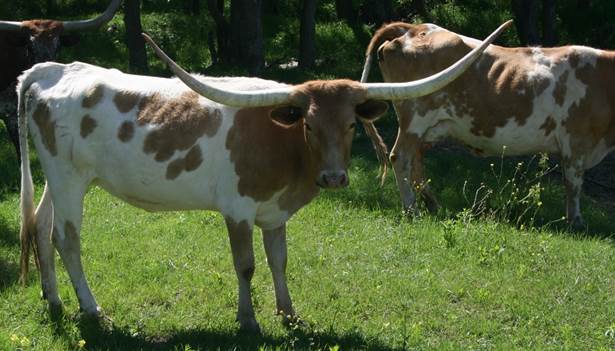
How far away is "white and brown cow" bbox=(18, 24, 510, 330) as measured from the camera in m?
6.74

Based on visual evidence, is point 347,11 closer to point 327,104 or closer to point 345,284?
point 345,284

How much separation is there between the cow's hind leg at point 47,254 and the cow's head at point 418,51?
15.5 feet

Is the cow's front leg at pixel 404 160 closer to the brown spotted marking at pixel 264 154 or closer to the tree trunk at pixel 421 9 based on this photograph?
the brown spotted marking at pixel 264 154

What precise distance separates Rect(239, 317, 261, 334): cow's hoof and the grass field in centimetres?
9

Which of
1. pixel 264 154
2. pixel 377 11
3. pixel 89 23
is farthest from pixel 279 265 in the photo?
pixel 377 11

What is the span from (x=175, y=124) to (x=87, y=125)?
26.2 inches

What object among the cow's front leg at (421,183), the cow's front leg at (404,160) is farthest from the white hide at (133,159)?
the cow's front leg at (421,183)

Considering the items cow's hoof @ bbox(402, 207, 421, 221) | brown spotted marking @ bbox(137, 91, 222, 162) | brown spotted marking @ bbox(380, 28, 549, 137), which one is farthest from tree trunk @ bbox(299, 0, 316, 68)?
brown spotted marking @ bbox(137, 91, 222, 162)

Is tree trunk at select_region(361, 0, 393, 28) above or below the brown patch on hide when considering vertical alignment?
below

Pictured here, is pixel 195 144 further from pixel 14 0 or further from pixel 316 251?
pixel 14 0

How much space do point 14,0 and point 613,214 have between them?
1924 cm

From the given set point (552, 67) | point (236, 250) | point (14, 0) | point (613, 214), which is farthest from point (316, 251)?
point (14, 0)

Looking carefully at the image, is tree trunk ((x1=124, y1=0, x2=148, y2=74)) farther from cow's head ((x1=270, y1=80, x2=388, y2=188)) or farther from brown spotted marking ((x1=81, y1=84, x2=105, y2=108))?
cow's head ((x1=270, y1=80, x2=388, y2=188))

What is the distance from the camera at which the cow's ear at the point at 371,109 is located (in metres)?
6.66
